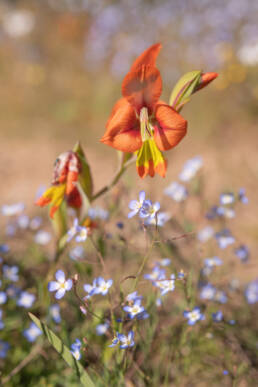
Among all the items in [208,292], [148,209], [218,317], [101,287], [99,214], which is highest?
[99,214]

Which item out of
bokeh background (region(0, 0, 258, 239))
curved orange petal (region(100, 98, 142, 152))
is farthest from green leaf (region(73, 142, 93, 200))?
bokeh background (region(0, 0, 258, 239))

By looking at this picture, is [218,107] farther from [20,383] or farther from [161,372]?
[20,383]

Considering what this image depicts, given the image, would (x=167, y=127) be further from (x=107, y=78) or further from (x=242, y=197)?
(x=107, y=78)

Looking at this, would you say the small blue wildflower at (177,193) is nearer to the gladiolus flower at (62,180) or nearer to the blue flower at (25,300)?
the gladiolus flower at (62,180)

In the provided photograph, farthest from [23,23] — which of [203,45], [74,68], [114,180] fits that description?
[114,180]

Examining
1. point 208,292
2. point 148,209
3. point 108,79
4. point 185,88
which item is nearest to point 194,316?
point 208,292

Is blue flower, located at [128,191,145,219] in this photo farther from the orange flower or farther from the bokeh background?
the bokeh background
